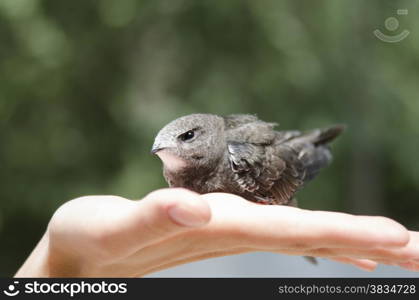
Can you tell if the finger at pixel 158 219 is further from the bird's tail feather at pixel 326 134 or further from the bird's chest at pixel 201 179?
the bird's tail feather at pixel 326 134

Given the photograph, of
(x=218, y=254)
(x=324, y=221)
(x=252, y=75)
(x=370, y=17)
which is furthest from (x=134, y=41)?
(x=324, y=221)

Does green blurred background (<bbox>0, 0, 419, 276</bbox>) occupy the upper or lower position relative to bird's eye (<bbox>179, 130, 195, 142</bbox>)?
upper

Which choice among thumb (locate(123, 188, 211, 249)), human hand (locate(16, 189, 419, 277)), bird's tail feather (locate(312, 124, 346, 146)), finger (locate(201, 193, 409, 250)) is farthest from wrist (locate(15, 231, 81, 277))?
bird's tail feather (locate(312, 124, 346, 146))

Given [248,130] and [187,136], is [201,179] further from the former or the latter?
[248,130]

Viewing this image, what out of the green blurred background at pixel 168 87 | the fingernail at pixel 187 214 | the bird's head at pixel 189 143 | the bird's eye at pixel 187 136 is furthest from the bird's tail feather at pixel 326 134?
the green blurred background at pixel 168 87

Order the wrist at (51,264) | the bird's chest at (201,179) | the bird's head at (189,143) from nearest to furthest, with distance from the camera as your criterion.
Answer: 1. the wrist at (51,264)
2. the bird's head at (189,143)
3. the bird's chest at (201,179)

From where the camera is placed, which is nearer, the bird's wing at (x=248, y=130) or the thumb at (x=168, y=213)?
the thumb at (x=168, y=213)

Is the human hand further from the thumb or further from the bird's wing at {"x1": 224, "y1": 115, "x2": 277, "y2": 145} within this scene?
the bird's wing at {"x1": 224, "y1": 115, "x2": 277, "y2": 145}
